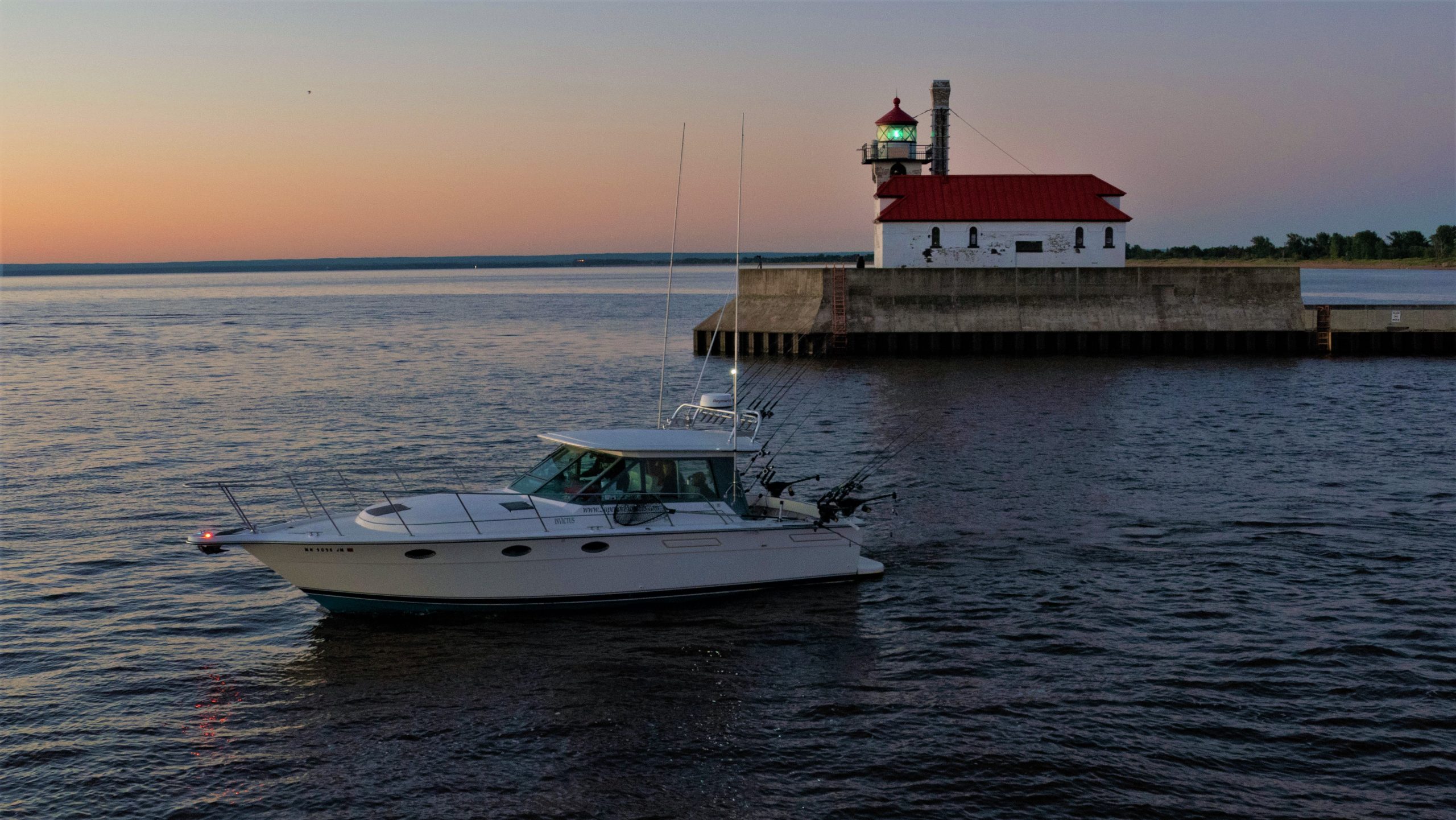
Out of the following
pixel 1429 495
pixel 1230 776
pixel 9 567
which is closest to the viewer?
pixel 1230 776

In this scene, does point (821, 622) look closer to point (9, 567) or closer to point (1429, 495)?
point (9, 567)

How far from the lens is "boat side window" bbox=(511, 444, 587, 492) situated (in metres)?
14.3

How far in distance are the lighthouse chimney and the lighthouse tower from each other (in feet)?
2.93

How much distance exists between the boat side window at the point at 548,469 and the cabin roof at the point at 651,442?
11 centimetres

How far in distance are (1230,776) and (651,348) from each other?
1896 inches

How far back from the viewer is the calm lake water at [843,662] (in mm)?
9672

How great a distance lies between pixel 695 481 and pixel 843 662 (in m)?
3.07

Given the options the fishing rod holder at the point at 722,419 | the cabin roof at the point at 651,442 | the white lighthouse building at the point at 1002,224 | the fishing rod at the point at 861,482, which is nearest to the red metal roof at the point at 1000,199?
the white lighthouse building at the point at 1002,224

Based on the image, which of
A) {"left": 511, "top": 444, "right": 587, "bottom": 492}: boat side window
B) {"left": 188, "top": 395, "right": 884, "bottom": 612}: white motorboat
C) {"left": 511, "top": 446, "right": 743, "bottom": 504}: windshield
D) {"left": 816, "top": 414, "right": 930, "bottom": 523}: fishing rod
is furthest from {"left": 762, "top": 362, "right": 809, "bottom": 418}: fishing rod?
{"left": 511, "top": 444, "right": 587, "bottom": 492}: boat side window

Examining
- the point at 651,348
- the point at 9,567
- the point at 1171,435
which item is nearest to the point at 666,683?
the point at 9,567

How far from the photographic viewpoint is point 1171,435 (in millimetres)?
28016

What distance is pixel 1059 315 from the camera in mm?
46750

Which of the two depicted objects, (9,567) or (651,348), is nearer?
(9,567)

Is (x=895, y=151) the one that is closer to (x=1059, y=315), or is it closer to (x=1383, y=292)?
(x=1059, y=315)
